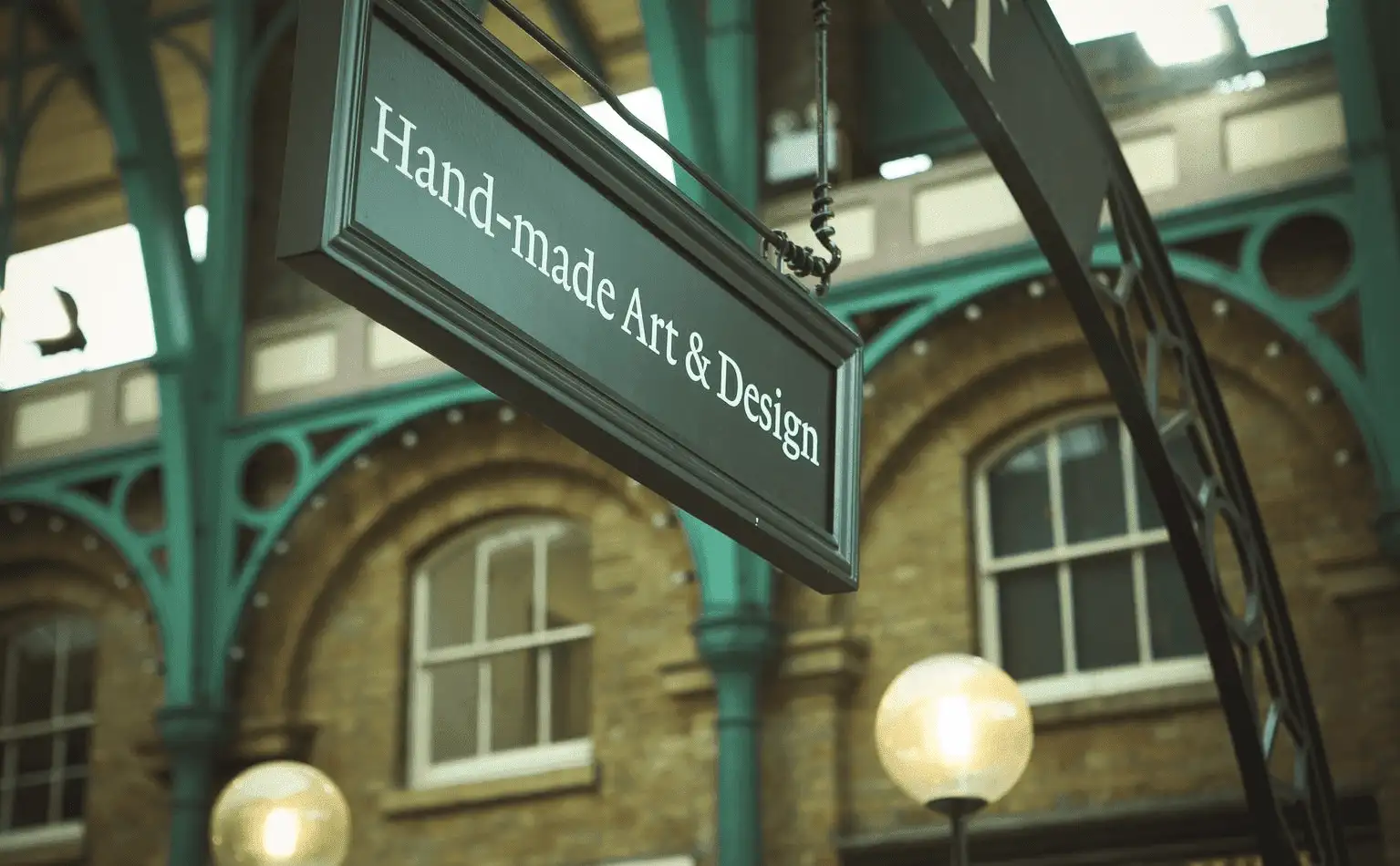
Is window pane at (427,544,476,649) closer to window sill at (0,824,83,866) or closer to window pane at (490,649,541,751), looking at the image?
window pane at (490,649,541,751)

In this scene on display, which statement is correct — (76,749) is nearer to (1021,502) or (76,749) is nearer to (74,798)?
(74,798)

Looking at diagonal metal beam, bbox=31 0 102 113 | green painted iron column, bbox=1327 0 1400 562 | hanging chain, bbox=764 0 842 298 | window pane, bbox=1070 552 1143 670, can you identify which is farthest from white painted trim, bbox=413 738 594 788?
hanging chain, bbox=764 0 842 298

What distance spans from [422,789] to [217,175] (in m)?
3.91

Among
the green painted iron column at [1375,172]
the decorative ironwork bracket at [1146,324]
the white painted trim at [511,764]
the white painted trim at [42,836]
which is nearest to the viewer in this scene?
the decorative ironwork bracket at [1146,324]

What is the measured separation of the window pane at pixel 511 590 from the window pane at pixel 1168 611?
11.9 feet

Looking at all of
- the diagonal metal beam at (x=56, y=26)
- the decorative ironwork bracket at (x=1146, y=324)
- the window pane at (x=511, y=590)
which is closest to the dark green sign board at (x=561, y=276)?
the decorative ironwork bracket at (x=1146, y=324)

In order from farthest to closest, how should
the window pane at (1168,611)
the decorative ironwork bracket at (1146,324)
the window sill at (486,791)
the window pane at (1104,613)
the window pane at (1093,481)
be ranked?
the window sill at (486,791), the window pane at (1093,481), the window pane at (1104,613), the window pane at (1168,611), the decorative ironwork bracket at (1146,324)

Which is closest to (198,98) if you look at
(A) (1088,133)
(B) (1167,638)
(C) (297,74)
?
(B) (1167,638)

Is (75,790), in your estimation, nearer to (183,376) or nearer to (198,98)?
(183,376)

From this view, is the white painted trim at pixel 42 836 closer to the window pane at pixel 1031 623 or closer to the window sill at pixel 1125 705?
the window pane at pixel 1031 623

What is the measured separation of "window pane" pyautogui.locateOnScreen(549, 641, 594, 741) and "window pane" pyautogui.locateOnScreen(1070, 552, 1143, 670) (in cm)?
279

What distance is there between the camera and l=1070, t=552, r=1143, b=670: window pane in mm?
9859

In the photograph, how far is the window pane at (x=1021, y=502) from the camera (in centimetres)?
1034

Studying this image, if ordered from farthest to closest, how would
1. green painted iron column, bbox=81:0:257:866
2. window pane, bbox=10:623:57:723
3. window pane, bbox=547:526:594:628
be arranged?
window pane, bbox=10:623:57:723 < green painted iron column, bbox=81:0:257:866 < window pane, bbox=547:526:594:628
